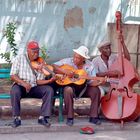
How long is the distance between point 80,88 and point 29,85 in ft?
2.48

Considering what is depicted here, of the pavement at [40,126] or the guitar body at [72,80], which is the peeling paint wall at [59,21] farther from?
the guitar body at [72,80]

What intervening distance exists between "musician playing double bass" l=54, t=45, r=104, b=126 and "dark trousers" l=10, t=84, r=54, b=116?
0.25m

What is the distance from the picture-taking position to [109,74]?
7.36 m

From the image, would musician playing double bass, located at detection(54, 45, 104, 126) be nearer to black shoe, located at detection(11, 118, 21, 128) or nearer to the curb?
the curb

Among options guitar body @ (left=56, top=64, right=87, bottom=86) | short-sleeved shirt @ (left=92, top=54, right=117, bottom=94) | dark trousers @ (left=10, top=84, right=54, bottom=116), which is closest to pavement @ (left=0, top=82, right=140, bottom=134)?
dark trousers @ (left=10, top=84, right=54, bottom=116)

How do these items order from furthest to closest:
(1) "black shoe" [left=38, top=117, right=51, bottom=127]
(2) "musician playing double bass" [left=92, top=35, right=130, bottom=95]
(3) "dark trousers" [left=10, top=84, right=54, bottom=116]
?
(2) "musician playing double bass" [left=92, top=35, right=130, bottom=95]
(1) "black shoe" [left=38, top=117, right=51, bottom=127]
(3) "dark trousers" [left=10, top=84, right=54, bottom=116]

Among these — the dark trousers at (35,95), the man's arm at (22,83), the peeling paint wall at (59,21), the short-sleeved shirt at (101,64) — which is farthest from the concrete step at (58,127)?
the peeling paint wall at (59,21)

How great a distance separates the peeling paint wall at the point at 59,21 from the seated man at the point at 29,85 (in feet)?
12.0

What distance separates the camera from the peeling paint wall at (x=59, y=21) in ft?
35.1

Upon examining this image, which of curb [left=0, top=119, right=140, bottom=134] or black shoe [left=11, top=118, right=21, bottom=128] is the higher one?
black shoe [left=11, top=118, right=21, bottom=128]

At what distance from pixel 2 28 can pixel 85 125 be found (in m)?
4.14

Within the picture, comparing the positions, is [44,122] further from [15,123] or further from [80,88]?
[80,88]

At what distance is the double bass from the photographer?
718cm

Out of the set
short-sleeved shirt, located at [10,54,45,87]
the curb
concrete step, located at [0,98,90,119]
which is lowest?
the curb
